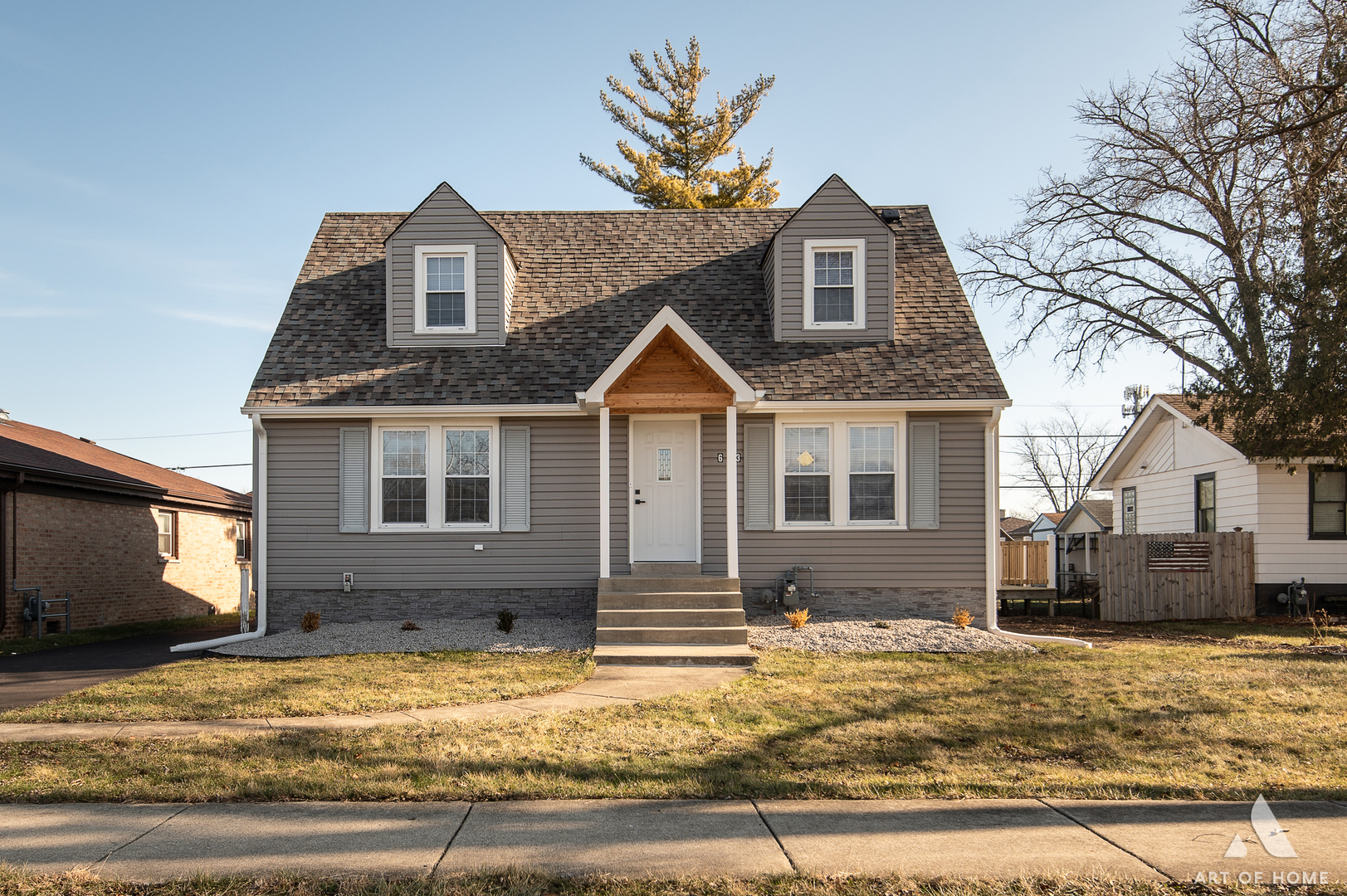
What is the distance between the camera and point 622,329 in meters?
14.5

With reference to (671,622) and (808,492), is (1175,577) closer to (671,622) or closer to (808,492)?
(808,492)

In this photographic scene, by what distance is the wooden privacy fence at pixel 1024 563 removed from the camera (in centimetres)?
1883

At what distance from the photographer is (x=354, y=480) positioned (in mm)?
13477

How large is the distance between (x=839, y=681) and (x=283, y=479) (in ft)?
Answer: 29.8

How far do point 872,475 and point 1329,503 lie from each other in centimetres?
1069

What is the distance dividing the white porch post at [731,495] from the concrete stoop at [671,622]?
0.47 m

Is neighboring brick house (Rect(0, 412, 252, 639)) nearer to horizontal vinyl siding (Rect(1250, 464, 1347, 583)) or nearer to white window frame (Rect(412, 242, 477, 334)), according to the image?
white window frame (Rect(412, 242, 477, 334))

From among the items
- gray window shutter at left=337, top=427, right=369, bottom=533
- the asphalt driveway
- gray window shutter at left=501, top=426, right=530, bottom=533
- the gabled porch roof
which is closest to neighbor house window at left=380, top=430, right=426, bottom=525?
gray window shutter at left=337, top=427, right=369, bottom=533

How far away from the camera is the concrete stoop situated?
10656 millimetres

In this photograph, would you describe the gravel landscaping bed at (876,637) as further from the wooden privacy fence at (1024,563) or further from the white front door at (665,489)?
the wooden privacy fence at (1024,563)

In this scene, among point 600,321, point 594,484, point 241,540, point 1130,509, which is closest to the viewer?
point 594,484

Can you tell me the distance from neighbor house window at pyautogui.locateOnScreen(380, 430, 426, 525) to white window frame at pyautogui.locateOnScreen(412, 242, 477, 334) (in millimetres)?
1940

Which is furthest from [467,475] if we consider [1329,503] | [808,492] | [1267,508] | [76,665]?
[1329,503]

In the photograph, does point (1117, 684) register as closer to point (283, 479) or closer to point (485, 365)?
point (485, 365)
